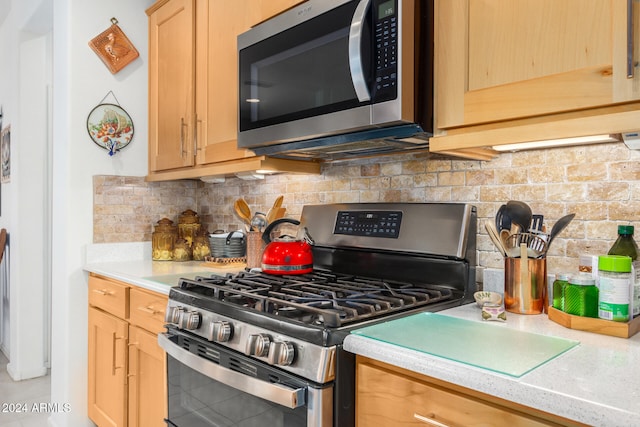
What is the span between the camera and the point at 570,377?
769 millimetres

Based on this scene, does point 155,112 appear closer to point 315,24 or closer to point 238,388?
point 315,24

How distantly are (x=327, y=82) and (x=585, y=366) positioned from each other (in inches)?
41.1

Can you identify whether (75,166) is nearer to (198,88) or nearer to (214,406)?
(198,88)

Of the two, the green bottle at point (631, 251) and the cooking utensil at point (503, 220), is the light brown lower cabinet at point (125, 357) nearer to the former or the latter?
the cooking utensil at point (503, 220)

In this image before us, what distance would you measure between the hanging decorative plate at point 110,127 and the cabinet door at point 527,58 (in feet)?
6.31

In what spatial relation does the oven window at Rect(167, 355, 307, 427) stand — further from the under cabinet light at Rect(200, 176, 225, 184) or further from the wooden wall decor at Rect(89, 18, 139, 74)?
the wooden wall decor at Rect(89, 18, 139, 74)

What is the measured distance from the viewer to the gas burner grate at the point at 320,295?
1136 mm

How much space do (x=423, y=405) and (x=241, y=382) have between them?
49cm

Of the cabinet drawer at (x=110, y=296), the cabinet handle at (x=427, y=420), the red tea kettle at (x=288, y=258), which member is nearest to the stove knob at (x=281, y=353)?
the cabinet handle at (x=427, y=420)

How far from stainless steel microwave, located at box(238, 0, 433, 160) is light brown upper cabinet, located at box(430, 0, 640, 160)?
65 mm

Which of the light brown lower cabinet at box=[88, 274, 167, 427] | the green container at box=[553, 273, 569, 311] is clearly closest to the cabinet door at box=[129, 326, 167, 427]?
the light brown lower cabinet at box=[88, 274, 167, 427]

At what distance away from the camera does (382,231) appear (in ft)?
5.40

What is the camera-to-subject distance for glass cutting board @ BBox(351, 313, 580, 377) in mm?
843

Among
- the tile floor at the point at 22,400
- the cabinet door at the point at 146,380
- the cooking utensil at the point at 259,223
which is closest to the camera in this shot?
the cabinet door at the point at 146,380
